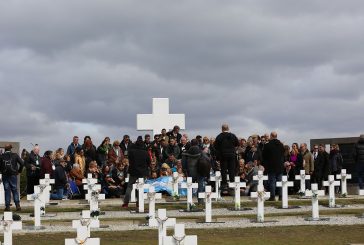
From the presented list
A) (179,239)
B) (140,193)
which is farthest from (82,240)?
(140,193)

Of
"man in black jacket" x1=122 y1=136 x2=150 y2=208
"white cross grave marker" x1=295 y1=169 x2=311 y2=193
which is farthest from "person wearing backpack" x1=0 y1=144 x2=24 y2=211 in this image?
"white cross grave marker" x1=295 y1=169 x2=311 y2=193

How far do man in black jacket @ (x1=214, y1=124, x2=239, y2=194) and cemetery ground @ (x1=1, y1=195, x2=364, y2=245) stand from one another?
100 centimetres

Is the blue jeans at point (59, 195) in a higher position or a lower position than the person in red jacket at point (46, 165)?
lower

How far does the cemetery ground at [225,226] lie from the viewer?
1466 centimetres

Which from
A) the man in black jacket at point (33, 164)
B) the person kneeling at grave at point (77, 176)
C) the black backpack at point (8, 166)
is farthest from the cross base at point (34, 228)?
the person kneeling at grave at point (77, 176)

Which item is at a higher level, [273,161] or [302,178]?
[273,161]

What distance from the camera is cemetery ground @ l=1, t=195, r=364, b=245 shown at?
14663mm

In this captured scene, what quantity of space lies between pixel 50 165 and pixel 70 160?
130 cm

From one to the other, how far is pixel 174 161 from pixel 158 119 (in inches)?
234

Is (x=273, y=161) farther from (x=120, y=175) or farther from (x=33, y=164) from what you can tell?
(x=33, y=164)

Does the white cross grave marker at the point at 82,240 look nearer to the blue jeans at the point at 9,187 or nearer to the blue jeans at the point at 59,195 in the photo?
the blue jeans at the point at 9,187

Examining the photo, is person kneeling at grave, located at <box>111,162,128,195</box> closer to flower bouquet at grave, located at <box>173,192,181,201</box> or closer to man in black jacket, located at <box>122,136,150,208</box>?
Result: flower bouquet at grave, located at <box>173,192,181,201</box>

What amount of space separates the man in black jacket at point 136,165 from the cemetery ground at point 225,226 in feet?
1.66

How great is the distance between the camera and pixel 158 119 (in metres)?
30.5
